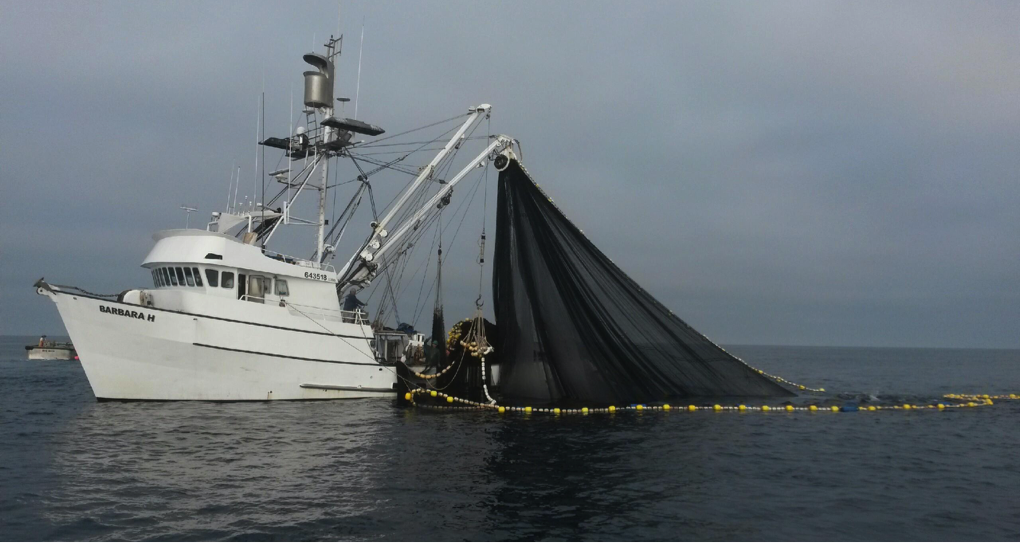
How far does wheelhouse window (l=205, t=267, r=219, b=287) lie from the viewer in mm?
20531

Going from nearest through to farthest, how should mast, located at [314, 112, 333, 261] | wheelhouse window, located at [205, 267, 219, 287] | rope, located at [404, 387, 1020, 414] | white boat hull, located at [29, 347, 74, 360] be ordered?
rope, located at [404, 387, 1020, 414] → wheelhouse window, located at [205, 267, 219, 287] → mast, located at [314, 112, 333, 261] → white boat hull, located at [29, 347, 74, 360]

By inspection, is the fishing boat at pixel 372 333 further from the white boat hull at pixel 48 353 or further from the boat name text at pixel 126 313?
the white boat hull at pixel 48 353

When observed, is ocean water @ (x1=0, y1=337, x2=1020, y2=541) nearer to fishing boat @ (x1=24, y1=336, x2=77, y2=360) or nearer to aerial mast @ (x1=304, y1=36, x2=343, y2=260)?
aerial mast @ (x1=304, y1=36, x2=343, y2=260)

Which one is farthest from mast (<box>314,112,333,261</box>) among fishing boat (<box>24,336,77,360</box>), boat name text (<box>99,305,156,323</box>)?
fishing boat (<box>24,336,77,360</box>)

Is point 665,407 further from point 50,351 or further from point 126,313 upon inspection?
point 50,351

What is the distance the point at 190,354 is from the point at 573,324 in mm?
11640

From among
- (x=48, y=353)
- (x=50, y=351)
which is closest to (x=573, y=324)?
(x=50, y=351)

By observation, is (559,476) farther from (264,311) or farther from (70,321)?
(70,321)

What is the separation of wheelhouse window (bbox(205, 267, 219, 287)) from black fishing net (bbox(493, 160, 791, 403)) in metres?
8.94

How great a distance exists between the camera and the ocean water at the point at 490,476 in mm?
9367

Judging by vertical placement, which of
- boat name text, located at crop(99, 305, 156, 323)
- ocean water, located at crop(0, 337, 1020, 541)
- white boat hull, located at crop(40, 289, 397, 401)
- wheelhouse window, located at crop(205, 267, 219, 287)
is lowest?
ocean water, located at crop(0, 337, 1020, 541)

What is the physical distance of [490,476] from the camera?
40.2 ft

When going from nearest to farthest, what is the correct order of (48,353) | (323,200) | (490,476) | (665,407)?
(490,476), (665,407), (323,200), (48,353)

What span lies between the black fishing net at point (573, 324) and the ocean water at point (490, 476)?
1202 mm
